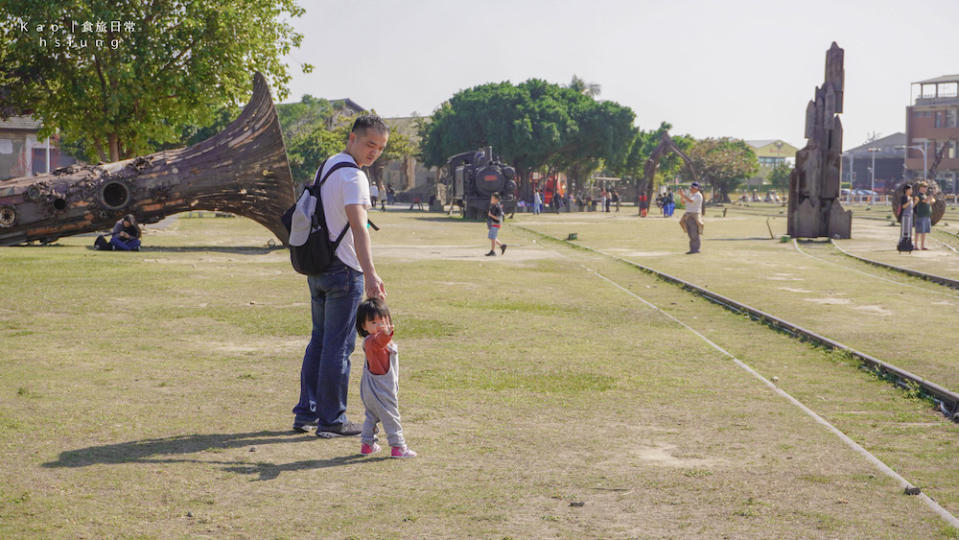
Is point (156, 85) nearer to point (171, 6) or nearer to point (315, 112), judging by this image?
point (171, 6)

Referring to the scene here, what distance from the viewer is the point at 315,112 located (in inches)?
3602

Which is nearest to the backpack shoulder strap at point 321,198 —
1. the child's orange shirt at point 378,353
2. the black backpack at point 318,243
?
the black backpack at point 318,243

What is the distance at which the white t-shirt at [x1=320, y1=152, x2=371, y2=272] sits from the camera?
229 inches

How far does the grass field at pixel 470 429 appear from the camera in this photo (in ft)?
15.4

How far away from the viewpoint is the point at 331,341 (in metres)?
6.17

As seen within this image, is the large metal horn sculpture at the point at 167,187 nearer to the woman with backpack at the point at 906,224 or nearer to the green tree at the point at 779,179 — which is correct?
the woman with backpack at the point at 906,224

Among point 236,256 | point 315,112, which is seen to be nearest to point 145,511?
point 236,256

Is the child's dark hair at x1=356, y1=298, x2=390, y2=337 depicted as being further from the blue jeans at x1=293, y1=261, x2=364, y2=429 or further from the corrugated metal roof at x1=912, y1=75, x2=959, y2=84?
the corrugated metal roof at x1=912, y1=75, x2=959, y2=84

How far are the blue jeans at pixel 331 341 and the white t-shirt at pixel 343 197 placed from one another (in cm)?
9

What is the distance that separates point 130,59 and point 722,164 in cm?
8377

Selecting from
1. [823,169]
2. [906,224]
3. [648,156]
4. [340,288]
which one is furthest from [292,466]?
[648,156]

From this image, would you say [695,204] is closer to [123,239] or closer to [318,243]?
[123,239]

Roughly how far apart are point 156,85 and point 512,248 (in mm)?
11493

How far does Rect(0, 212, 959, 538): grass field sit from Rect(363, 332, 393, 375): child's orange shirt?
20.9 inches
